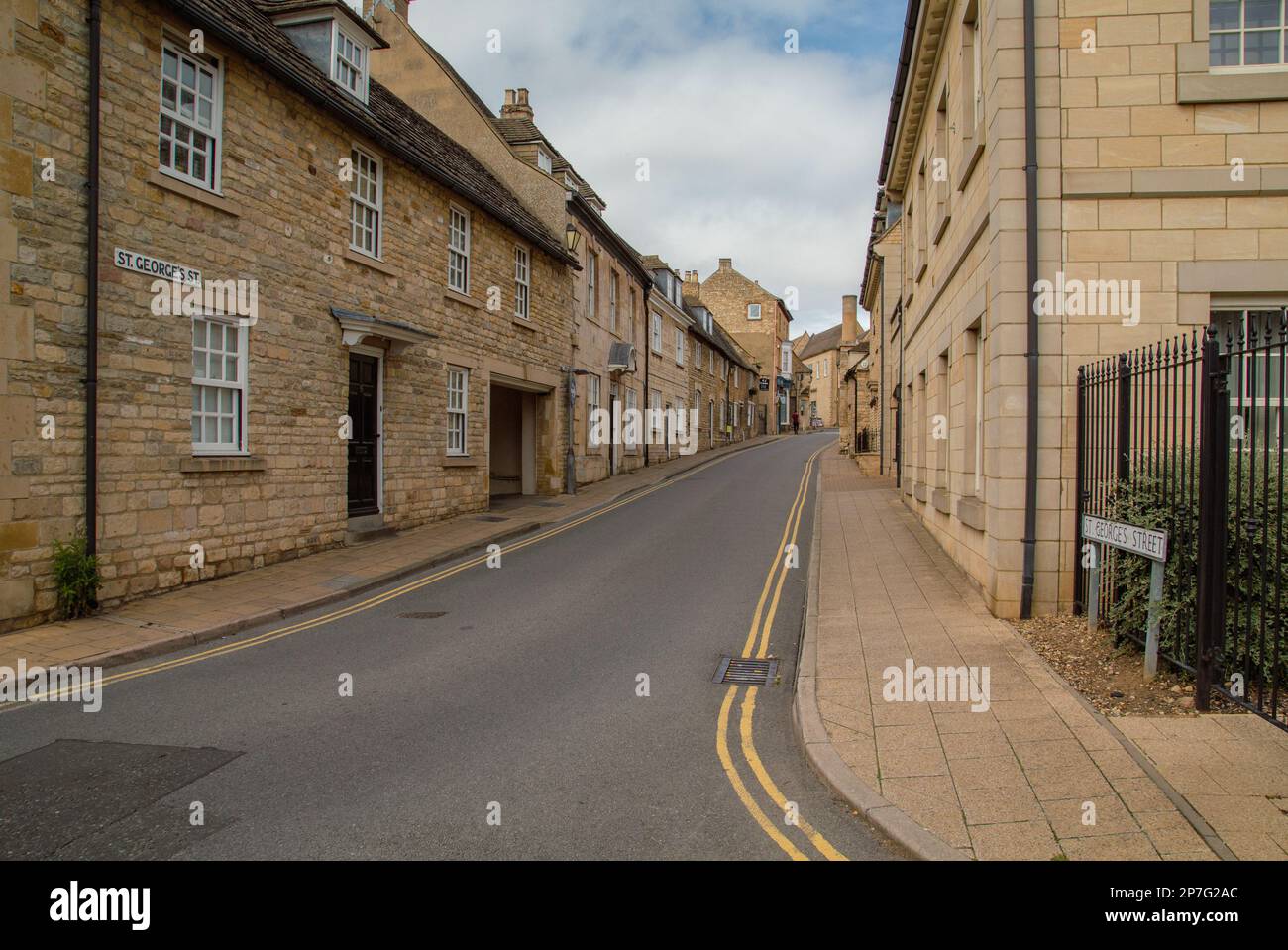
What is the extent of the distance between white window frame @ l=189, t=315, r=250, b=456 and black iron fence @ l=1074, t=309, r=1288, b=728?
9.98 metres

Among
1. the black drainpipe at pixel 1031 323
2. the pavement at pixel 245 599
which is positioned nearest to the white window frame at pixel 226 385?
the pavement at pixel 245 599

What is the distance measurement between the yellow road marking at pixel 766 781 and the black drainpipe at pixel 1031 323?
3218mm

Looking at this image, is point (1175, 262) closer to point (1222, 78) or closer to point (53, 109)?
point (1222, 78)

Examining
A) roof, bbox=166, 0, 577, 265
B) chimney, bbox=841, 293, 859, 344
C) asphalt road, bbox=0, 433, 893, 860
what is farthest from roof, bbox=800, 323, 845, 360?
asphalt road, bbox=0, 433, 893, 860

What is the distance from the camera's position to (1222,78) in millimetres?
7598

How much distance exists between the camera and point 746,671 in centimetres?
699

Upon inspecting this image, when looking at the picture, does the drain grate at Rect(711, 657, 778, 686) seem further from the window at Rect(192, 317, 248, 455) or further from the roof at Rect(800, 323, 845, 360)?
the roof at Rect(800, 323, 845, 360)

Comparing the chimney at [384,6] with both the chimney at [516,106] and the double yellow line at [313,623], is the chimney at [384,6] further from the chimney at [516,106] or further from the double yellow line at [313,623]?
the double yellow line at [313,623]

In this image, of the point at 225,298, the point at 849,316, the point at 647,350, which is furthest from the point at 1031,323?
the point at 849,316

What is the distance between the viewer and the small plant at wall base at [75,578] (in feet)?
26.7

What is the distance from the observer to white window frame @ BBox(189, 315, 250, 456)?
1006 centimetres

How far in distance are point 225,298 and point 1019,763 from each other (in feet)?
33.3

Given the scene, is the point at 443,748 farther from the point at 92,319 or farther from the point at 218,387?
the point at 218,387
